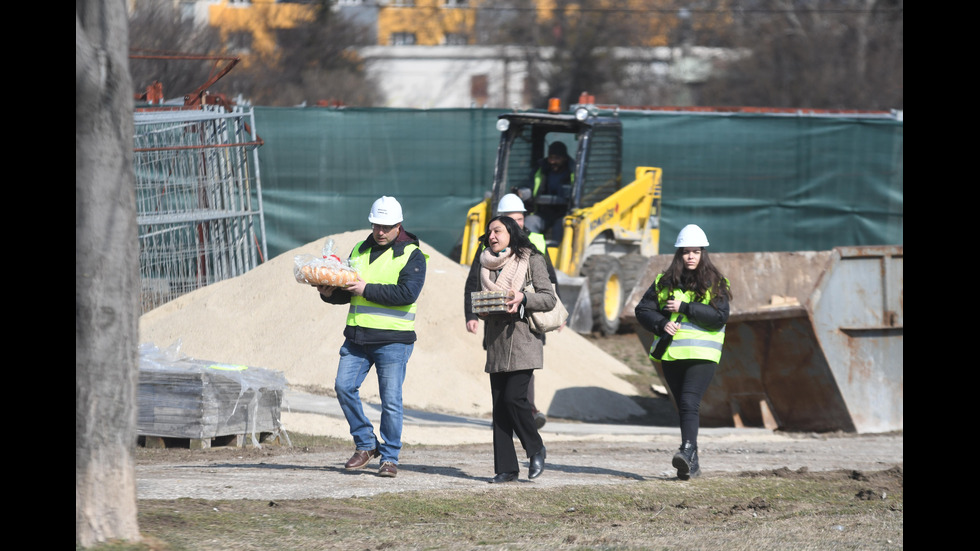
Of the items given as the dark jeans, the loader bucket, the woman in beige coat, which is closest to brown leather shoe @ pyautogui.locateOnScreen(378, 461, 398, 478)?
the woman in beige coat

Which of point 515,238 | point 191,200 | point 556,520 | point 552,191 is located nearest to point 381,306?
point 515,238

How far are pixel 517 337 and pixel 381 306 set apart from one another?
858 mm

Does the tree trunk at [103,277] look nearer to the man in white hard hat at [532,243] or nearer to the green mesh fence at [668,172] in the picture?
the man in white hard hat at [532,243]

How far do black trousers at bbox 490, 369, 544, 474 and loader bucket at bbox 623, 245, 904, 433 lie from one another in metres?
3.58

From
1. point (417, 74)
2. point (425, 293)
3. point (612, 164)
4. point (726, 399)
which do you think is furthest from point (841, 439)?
point (417, 74)

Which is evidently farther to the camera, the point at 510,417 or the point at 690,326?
the point at 690,326

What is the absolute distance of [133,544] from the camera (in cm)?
489

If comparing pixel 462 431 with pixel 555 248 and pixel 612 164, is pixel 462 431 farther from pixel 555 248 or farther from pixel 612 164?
pixel 612 164

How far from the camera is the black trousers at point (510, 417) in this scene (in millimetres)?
7551

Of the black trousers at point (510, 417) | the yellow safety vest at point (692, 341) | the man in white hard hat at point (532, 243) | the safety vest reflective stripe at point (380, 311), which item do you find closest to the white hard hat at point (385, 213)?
the safety vest reflective stripe at point (380, 311)

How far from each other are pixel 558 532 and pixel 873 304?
241 inches

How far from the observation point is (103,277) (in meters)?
4.79

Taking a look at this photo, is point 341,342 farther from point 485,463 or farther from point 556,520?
point 556,520

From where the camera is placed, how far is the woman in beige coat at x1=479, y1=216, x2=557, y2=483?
7496 millimetres
